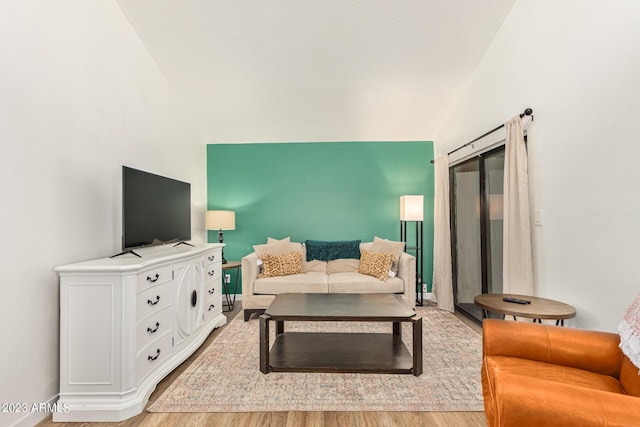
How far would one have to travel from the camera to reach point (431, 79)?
133 inches

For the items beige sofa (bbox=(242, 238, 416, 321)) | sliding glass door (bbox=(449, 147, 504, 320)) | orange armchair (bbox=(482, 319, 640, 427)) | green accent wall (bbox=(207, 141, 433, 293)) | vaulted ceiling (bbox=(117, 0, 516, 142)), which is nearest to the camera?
orange armchair (bbox=(482, 319, 640, 427))

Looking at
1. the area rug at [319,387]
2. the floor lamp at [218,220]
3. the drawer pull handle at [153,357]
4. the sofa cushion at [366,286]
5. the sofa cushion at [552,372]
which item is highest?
the floor lamp at [218,220]

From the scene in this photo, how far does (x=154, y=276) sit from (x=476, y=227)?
127 inches

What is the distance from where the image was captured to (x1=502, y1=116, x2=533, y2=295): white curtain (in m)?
2.35

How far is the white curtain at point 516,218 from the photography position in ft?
7.70

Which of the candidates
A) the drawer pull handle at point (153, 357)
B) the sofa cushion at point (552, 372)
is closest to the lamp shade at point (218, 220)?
the drawer pull handle at point (153, 357)

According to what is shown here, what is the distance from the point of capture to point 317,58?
3.10 m

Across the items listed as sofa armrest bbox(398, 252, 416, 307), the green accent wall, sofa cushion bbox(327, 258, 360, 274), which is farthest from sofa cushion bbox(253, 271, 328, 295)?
the green accent wall

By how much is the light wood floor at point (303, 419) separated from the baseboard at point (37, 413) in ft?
0.10

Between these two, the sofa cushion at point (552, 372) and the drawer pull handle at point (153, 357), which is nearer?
the sofa cushion at point (552, 372)

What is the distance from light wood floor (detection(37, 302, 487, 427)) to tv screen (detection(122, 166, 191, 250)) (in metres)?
1.12

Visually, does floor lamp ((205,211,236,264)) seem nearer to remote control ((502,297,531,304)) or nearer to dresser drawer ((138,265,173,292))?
dresser drawer ((138,265,173,292))

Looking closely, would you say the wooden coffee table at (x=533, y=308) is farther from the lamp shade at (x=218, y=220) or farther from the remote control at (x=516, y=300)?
the lamp shade at (x=218, y=220)

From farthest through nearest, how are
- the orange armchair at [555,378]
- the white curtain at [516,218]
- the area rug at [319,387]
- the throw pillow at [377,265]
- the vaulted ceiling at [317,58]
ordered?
the throw pillow at [377,265] → the vaulted ceiling at [317,58] → the white curtain at [516,218] → the area rug at [319,387] → the orange armchair at [555,378]
